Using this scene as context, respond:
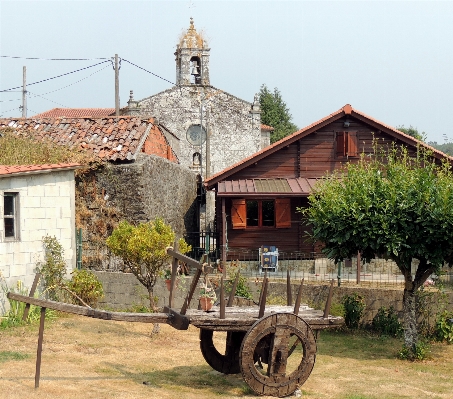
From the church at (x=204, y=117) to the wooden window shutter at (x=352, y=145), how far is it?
66.6ft

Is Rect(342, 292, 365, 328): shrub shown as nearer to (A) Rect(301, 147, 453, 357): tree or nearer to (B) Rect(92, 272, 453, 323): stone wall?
(B) Rect(92, 272, 453, 323): stone wall

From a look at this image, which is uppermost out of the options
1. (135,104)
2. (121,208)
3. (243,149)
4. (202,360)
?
(135,104)

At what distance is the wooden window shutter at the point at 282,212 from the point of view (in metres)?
22.6

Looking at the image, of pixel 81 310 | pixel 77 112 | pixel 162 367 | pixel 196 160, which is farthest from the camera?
pixel 77 112

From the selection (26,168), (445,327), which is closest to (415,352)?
(445,327)

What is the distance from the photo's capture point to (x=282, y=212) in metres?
22.7

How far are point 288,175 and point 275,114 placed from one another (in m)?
40.2

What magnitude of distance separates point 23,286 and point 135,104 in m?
29.5

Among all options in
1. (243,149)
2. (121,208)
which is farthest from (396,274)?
(243,149)

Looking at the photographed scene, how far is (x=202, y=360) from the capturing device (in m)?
12.7

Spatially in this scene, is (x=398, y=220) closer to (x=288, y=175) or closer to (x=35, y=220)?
(x=35, y=220)

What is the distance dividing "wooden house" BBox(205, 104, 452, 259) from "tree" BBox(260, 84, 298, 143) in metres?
36.9

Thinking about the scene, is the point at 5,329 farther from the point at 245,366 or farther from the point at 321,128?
the point at 321,128

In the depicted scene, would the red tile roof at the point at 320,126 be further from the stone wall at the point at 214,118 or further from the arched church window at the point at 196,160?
the arched church window at the point at 196,160
